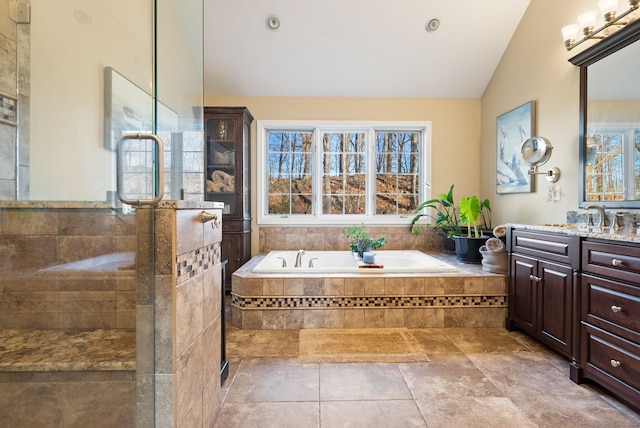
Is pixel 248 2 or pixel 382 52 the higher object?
pixel 248 2

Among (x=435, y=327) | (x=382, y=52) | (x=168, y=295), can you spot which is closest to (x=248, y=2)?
(x=382, y=52)

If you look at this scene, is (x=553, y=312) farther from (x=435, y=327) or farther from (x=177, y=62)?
(x=177, y=62)

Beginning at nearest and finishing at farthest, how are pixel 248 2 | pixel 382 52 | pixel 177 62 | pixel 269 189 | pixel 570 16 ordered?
pixel 177 62, pixel 570 16, pixel 248 2, pixel 382 52, pixel 269 189

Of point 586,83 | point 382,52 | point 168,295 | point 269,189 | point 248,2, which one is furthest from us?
point 269,189

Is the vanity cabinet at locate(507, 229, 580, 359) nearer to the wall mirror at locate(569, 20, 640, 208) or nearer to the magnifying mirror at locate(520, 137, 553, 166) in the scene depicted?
the wall mirror at locate(569, 20, 640, 208)

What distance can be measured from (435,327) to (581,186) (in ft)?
4.90

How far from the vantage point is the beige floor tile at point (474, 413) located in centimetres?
139

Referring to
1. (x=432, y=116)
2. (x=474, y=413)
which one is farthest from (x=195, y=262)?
(x=432, y=116)

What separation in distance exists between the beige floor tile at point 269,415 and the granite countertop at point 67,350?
0.63 metres

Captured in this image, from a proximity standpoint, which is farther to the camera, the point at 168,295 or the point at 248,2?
the point at 248,2

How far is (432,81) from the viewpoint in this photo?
3428mm

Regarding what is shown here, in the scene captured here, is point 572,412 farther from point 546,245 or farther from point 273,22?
point 273,22

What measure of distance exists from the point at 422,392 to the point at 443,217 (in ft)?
7.16

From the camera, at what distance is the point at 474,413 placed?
146cm
